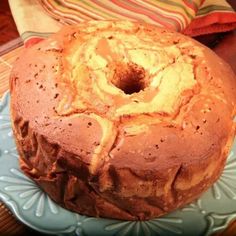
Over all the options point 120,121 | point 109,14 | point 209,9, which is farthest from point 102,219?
point 209,9

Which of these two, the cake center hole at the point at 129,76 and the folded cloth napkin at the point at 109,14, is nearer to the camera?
the cake center hole at the point at 129,76

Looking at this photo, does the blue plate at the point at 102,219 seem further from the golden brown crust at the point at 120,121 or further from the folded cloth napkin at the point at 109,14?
the folded cloth napkin at the point at 109,14

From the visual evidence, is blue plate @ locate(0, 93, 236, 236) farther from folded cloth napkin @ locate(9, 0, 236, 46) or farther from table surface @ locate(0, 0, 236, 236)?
folded cloth napkin @ locate(9, 0, 236, 46)

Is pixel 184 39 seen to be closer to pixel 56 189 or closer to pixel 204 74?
pixel 204 74

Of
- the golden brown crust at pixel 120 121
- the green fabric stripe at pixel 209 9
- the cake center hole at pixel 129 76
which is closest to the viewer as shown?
the golden brown crust at pixel 120 121

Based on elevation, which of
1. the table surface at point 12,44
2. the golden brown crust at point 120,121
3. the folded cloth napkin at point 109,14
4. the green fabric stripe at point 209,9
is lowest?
the table surface at point 12,44

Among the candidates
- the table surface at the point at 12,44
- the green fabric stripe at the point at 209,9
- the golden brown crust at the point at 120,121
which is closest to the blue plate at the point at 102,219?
the golden brown crust at the point at 120,121

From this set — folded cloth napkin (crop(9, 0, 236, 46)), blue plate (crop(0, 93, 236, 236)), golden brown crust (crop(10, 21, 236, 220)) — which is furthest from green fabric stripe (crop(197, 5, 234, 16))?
blue plate (crop(0, 93, 236, 236))
